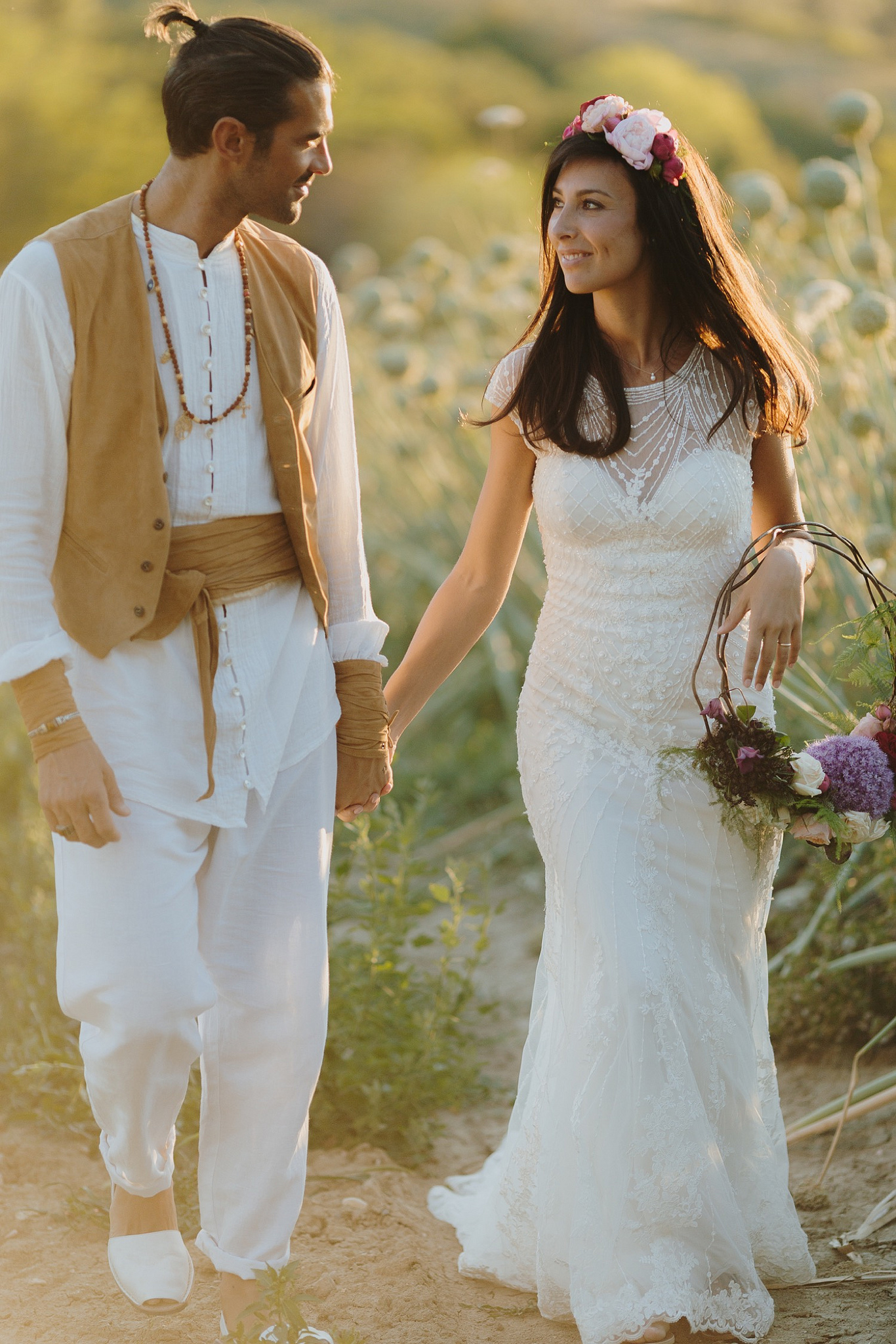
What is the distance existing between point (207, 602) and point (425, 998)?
1.76 m

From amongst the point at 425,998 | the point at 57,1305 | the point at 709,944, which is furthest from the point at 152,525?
the point at 425,998

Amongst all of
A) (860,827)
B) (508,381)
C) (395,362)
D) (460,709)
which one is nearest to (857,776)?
(860,827)

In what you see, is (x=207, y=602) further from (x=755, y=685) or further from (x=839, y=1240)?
(x=839, y=1240)

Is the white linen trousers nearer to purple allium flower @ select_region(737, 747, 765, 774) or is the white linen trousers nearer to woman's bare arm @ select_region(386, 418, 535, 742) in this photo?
woman's bare arm @ select_region(386, 418, 535, 742)

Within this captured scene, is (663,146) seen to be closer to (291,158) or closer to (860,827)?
(291,158)

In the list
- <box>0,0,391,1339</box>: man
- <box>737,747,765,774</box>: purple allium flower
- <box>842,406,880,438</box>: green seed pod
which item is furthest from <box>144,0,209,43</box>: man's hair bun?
<box>842,406,880,438</box>: green seed pod

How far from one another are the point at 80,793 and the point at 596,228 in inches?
52.8

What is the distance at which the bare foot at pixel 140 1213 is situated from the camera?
7.68 feet

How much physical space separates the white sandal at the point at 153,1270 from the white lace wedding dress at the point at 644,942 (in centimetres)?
65

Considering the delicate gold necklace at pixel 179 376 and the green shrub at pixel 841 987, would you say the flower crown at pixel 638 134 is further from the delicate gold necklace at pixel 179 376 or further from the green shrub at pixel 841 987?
the green shrub at pixel 841 987

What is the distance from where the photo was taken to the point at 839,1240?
9.40ft

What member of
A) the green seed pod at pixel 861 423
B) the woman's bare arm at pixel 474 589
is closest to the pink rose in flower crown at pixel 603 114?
the woman's bare arm at pixel 474 589

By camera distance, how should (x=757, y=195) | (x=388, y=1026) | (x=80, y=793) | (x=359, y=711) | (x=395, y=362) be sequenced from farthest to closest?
(x=395, y=362)
(x=757, y=195)
(x=388, y=1026)
(x=359, y=711)
(x=80, y=793)

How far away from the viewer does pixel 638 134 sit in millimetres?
2539
